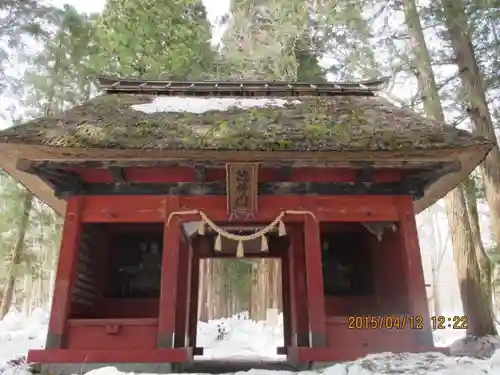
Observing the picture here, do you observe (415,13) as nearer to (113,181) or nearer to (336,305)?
(336,305)

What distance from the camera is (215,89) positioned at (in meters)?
9.38

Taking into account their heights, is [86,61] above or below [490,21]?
above

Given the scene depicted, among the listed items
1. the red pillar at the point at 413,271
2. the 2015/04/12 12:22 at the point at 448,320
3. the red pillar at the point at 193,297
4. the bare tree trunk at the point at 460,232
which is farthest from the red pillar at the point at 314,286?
the bare tree trunk at the point at 460,232

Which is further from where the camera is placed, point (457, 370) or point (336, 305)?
point (336, 305)

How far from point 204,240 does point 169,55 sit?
8059 mm

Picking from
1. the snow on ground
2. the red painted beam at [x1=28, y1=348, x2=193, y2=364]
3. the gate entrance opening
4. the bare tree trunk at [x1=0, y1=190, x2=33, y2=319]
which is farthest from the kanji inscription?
the bare tree trunk at [x1=0, y1=190, x2=33, y2=319]

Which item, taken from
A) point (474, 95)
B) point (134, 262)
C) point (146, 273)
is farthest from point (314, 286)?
point (474, 95)

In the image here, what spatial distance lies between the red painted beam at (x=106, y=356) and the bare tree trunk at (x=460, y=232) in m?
6.03

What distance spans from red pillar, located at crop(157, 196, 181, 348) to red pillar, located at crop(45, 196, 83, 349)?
1.39 meters

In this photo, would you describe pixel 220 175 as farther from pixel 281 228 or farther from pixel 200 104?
pixel 200 104

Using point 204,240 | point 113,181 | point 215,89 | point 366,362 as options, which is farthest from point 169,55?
point 366,362

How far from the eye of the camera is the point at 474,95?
8852 millimetres

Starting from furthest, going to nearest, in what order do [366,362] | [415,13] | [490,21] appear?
[415,13], [490,21], [366,362]

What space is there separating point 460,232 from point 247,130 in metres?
5.53
